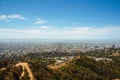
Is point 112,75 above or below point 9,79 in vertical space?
below

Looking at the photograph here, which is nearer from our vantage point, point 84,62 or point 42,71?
point 42,71

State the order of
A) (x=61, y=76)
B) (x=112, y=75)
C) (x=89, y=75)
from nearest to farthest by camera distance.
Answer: (x=61, y=76), (x=89, y=75), (x=112, y=75)

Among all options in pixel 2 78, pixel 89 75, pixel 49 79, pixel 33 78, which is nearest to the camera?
pixel 2 78

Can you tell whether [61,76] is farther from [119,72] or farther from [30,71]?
[119,72]

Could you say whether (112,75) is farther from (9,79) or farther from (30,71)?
(9,79)

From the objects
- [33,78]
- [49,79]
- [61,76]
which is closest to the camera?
[33,78]

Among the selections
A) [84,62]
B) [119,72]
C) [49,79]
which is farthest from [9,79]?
[119,72]

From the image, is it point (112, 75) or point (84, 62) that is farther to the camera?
point (84, 62)

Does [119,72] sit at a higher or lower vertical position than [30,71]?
lower

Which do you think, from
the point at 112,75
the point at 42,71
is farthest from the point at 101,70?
the point at 42,71

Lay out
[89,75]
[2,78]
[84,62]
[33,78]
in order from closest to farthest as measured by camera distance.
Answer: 1. [2,78]
2. [33,78]
3. [89,75]
4. [84,62]
